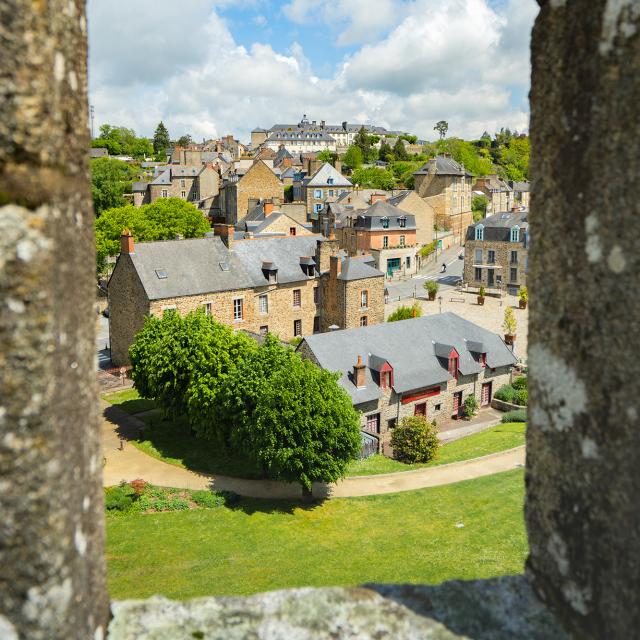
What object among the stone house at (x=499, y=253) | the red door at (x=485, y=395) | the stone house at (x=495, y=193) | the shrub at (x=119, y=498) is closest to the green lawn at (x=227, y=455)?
the red door at (x=485, y=395)

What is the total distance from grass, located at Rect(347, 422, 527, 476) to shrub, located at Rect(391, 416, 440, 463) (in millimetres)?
330

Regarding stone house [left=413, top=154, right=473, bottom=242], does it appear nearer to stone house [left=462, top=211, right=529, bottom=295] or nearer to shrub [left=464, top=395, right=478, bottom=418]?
stone house [left=462, top=211, right=529, bottom=295]

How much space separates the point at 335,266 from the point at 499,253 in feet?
64.6

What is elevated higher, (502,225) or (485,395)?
(502,225)

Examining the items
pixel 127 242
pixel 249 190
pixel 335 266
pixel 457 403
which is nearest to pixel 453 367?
pixel 457 403

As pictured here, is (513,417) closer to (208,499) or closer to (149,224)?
(208,499)

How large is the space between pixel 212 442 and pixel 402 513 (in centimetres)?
982

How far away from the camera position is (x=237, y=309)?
36.6m

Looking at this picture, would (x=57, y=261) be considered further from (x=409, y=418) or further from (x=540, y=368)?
(x=409, y=418)

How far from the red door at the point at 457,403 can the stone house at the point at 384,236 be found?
27.7 metres

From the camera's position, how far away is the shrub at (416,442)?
2505 centimetres

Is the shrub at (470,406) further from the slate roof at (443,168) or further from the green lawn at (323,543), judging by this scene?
the slate roof at (443,168)

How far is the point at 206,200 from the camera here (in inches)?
3071

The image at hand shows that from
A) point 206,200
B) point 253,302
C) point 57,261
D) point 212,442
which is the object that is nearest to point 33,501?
point 57,261
